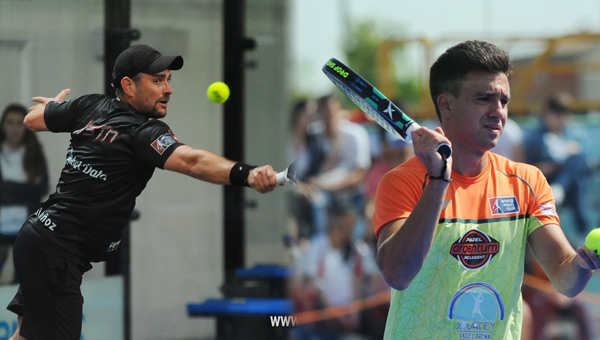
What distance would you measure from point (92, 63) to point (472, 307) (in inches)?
123

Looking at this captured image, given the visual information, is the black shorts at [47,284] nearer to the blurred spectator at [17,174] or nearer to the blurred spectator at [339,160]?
the blurred spectator at [17,174]

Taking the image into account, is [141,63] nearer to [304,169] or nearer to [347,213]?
[304,169]

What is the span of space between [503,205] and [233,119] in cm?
324

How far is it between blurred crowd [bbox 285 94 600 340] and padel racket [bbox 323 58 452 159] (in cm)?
378

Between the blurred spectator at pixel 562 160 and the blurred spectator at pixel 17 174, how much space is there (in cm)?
394

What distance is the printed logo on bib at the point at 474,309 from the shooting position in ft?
10.5

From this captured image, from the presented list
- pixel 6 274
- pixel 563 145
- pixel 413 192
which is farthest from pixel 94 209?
pixel 563 145

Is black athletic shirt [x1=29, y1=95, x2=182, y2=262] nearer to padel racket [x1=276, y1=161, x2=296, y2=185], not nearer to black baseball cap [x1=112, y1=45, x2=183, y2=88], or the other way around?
black baseball cap [x1=112, y1=45, x2=183, y2=88]

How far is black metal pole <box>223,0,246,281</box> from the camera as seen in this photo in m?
6.24

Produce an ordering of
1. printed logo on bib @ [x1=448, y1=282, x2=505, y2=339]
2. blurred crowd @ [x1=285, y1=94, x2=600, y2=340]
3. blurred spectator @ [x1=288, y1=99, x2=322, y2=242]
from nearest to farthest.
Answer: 1. printed logo on bib @ [x1=448, y1=282, x2=505, y2=339]
2. blurred spectator @ [x1=288, y1=99, x2=322, y2=242]
3. blurred crowd @ [x1=285, y1=94, x2=600, y2=340]

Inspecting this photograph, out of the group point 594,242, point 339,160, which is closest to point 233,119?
point 339,160

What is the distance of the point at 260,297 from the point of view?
6102 mm

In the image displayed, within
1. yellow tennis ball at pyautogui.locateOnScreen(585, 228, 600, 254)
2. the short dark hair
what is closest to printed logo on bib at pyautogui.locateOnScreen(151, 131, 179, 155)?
the short dark hair

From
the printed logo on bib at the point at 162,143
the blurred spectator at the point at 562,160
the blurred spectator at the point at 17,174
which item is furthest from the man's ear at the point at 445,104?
the blurred spectator at the point at 562,160
